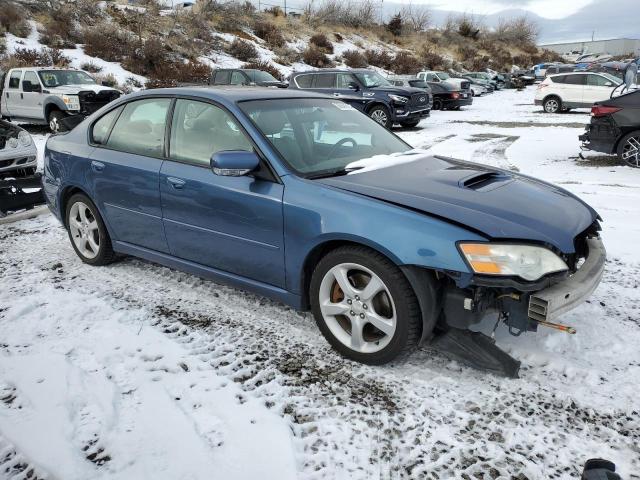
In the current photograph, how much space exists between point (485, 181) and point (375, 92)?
11.7 metres

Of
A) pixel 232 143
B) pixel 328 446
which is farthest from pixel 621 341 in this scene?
pixel 232 143

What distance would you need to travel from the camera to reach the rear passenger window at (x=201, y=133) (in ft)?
11.4

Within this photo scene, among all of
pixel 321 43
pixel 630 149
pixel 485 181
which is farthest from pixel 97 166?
pixel 321 43

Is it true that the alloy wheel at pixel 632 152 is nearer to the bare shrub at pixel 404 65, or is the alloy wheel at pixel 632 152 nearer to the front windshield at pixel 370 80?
the front windshield at pixel 370 80

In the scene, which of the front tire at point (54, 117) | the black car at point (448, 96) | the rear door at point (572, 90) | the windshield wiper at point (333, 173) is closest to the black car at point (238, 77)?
the front tire at point (54, 117)

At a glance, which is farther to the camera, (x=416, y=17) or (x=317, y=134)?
(x=416, y=17)

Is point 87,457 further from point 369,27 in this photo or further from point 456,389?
point 369,27

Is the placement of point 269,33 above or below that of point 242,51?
above

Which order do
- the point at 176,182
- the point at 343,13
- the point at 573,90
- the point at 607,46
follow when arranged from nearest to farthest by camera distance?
the point at 176,182
the point at 573,90
the point at 343,13
the point at 607,46

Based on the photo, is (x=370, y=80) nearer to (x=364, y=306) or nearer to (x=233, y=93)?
(x=233, y=93)

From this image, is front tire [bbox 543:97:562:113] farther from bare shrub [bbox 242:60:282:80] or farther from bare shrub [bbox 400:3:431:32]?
bare shrub [bbox 400:3:431:32]

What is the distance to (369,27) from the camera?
46625 mm

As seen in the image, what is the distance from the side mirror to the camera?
313 centimetres

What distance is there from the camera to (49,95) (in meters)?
13.9
